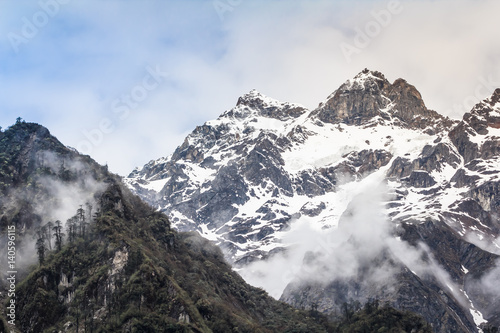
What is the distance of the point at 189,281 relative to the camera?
198875 mm

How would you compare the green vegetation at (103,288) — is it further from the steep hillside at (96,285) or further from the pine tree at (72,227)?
the steep hillside at (96,285)

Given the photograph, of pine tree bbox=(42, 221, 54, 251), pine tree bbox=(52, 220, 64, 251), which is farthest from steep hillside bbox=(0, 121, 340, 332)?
pine tree bbox=(52, 220, 64, 251)

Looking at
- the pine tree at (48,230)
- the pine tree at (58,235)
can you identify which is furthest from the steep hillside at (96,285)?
the pine tree at (58,235)

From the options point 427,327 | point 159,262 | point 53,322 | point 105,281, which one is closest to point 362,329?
point 427,327

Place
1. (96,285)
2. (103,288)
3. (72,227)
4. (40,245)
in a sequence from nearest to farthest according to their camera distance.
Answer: (103,288) < (96,285) < (40,245) < (72,227)

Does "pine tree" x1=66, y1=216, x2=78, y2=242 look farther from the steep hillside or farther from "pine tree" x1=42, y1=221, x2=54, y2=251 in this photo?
"pine tree" x1=42, y1=221, x2=54, y2=251

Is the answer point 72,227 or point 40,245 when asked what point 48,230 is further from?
point 40,245

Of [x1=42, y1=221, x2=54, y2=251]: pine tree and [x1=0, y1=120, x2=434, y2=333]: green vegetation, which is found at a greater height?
[x1=42, y1=221, x2=54, y2=251]: pine tree

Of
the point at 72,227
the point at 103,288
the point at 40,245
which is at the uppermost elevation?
the point at 72,227

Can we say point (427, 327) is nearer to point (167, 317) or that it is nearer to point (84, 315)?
point (167, 317)

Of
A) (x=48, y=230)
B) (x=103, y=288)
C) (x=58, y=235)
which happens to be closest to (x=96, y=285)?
(x=103, y=288)

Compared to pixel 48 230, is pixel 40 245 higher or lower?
lower

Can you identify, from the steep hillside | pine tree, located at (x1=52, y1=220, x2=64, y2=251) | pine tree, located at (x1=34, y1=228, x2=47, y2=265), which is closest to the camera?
the steep hillside

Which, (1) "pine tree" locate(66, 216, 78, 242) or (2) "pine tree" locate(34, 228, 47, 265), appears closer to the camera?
(2) "pine tree" locate(34, 228, 47, 265)
